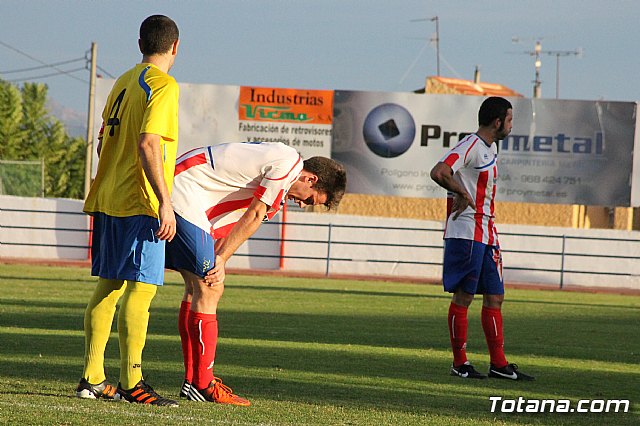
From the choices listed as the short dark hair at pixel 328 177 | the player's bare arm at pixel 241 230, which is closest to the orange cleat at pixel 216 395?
the player's bare arm at pixel 241 230

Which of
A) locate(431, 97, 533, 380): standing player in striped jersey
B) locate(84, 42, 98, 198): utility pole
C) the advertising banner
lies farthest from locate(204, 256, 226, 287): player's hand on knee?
locate(84, 42, 98, 198): utility pole

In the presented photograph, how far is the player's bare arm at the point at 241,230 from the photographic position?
6.79m

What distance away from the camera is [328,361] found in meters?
9.33

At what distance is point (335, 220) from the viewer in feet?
91.5

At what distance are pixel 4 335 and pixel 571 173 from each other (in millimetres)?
21089

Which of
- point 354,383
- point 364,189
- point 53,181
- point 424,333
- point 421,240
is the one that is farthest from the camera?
point 53,181

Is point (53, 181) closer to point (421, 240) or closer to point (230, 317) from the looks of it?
point (421, 240)

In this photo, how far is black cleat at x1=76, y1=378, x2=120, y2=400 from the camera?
6434mm

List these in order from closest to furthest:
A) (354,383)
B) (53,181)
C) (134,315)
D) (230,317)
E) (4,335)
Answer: (134,315)
(354,383)
(4,335)
(230,317)
(53,181)

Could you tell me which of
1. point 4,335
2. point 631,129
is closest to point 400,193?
point 631,129

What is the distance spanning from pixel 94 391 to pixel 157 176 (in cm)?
128

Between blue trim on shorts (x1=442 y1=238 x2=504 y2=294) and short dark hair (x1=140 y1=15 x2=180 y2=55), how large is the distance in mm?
3446

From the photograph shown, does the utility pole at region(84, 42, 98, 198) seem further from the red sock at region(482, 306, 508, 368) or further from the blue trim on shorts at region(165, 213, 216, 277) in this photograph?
the blue trim on shorts at region(165, 213, 216, 277)

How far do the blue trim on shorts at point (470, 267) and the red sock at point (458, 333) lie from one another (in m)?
0.17
